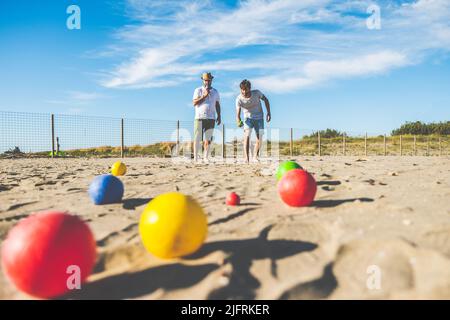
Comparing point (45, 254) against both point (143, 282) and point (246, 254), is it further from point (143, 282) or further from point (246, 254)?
point (246, 254)

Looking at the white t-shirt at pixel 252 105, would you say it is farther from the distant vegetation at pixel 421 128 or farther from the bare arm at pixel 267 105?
the distant vegetation at pixel 421 128

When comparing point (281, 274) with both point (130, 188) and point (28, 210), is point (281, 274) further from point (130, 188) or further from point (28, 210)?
point (130, 188)

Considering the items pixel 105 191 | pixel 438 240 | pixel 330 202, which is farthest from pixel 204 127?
pixel 438 240

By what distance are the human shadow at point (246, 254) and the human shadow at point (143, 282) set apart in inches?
6.8

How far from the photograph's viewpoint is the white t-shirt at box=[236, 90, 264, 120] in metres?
8.15

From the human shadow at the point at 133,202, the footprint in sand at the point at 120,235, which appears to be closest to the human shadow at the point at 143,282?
the footprint in sand at the point at 120,235

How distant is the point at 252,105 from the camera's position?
820 cm

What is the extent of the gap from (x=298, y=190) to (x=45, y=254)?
Answer: 2394 mm

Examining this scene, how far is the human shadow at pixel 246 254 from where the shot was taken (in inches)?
79.2

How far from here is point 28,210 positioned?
12.7ft

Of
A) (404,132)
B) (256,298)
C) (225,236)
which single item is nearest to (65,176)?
(225,236)

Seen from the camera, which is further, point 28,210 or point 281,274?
point 28,210

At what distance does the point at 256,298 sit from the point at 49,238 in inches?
47.2
